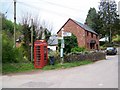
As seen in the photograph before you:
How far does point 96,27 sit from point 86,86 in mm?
64767

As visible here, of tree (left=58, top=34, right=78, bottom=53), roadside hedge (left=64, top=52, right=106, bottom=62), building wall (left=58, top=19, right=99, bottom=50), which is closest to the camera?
roadside hedge (left=64, top=52, right=106, bottom=62)

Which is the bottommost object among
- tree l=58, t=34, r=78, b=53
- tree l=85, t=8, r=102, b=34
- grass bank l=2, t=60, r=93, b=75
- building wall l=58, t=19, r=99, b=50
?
grass bank l=2, t=60, r=93, b=75

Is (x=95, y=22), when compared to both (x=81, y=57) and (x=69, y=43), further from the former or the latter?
(x=81, y=57)

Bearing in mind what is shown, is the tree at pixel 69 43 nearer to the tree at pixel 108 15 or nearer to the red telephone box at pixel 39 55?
the red telephone box at pixel 39 55

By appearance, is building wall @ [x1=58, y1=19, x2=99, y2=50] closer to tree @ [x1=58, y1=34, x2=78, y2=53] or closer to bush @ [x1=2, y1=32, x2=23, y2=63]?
tree @ [x1=58, y1=34, x2=78, y2=53]

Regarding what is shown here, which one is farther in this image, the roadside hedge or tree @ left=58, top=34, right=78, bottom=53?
tree @ left=58, top=34, right=78, bottom=53

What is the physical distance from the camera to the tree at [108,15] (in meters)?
73.3

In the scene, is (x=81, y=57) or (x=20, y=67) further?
(x=81, y=57)

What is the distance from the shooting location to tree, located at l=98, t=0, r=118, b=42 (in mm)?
73312

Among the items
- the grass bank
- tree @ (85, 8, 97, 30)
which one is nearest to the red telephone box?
the grass bank

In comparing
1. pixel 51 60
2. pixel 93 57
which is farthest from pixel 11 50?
pixel 93 57

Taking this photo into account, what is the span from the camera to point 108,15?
249 feet

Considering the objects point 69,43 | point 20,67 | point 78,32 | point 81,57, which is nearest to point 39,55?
point 20,67

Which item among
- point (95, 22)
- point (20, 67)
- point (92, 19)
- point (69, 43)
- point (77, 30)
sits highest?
point (92, 19)
